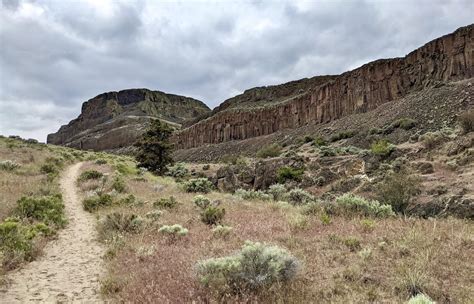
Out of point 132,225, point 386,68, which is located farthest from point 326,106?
point 132,225

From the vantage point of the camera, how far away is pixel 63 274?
771 cm

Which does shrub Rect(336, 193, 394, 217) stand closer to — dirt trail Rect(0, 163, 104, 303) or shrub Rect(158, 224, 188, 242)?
shrub Rect(158, 224, 188, 242)

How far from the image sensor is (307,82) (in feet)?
313

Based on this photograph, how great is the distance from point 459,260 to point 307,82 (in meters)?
92.4

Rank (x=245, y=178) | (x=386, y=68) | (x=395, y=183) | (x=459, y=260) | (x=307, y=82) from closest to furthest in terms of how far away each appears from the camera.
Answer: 1. (x=459, y=260)
2. (x=395, y=183)
3. (x=245, y=178)
4. (x=386, y=68)
5. (x=307, y=82)

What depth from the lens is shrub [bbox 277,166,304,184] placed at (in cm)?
2569

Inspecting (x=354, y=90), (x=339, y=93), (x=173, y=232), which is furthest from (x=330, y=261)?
(x=339, y=93)

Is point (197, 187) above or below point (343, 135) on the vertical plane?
below

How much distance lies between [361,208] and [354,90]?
170 feet

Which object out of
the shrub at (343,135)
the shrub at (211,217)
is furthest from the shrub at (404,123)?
the shrub at (211,217)

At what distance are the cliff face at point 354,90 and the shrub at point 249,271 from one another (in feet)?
160

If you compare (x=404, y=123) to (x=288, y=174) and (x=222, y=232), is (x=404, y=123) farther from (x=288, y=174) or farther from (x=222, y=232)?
(x=222, y=232)

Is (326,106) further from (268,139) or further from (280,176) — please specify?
(280,176)

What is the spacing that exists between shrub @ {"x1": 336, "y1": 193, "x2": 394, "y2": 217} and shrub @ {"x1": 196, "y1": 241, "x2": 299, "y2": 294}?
6377 millimetres
